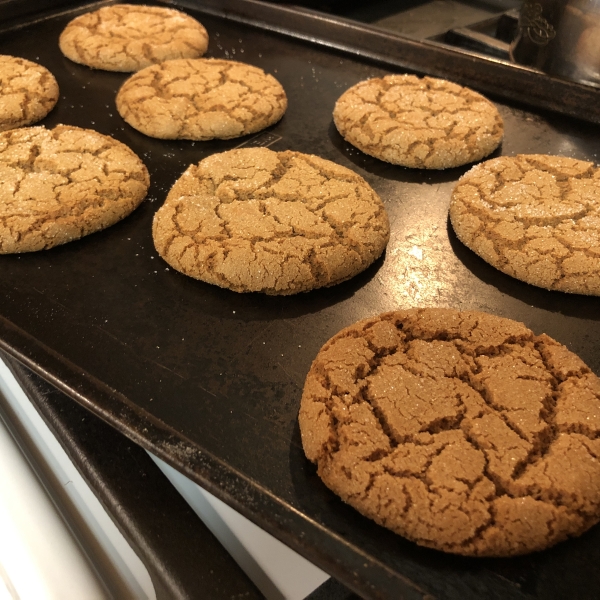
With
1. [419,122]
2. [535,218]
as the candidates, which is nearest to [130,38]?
[419,122]

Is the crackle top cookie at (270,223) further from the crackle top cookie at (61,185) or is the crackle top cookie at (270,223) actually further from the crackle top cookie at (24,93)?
the crackle top cookie at (24,93)

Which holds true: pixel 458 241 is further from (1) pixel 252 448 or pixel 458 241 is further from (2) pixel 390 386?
(1) pixel 252 448

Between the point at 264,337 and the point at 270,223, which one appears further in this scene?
the point at 270,223

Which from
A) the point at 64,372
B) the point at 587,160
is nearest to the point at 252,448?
the point at 64,372

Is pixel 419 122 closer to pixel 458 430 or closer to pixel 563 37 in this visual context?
pixel 563 37

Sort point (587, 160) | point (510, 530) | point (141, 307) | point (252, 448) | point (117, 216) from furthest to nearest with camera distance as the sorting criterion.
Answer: point (587, 160), point (117, 216), point (141, 307), point (252, 448), point (510, 530)
